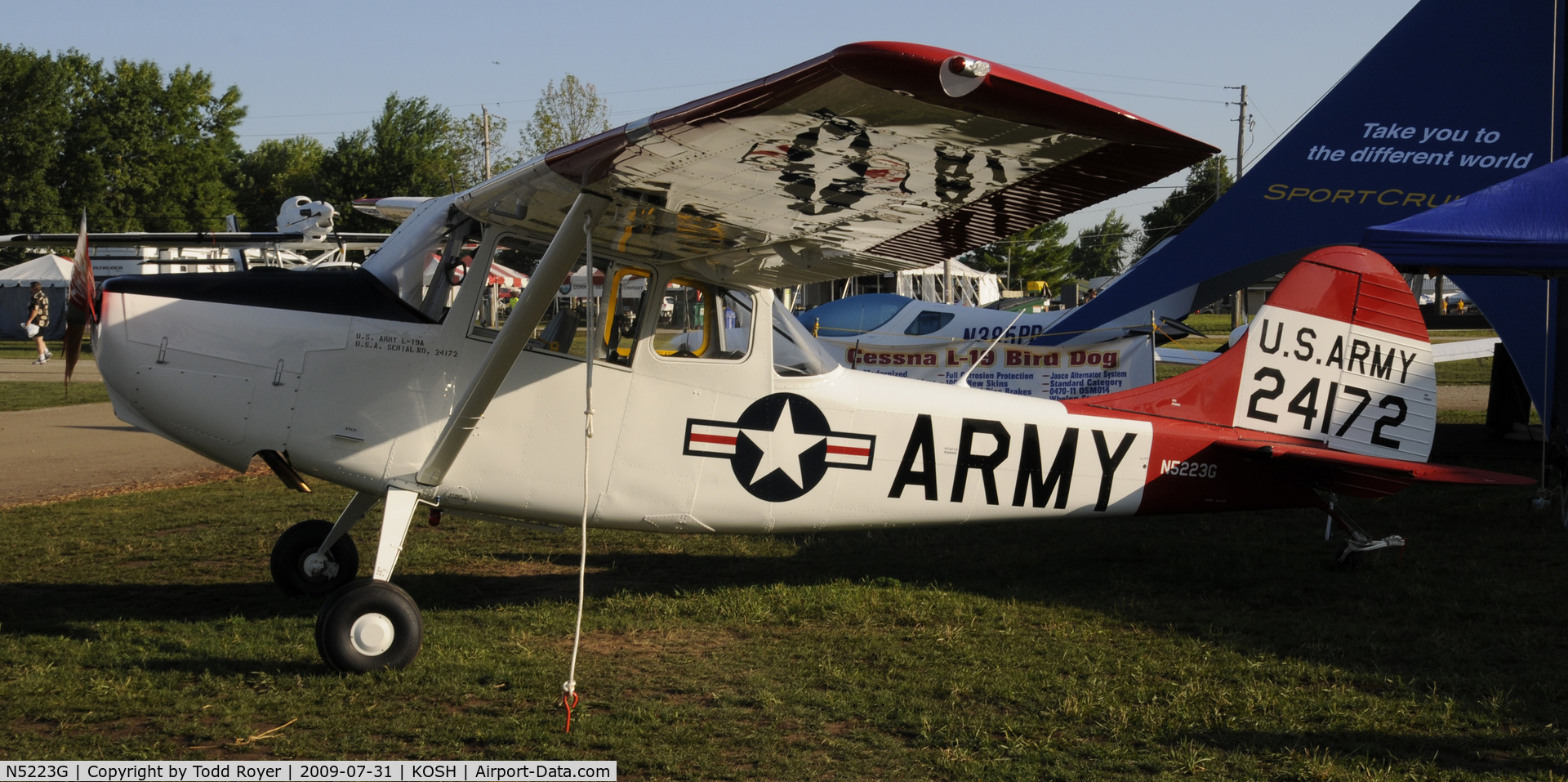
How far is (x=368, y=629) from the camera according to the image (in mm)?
5035

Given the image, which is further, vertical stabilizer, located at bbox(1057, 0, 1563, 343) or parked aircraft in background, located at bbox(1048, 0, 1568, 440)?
vertical stabilizer, located at bbox(1057, 0, 1563, 343)

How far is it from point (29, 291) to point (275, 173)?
5657 centimetres

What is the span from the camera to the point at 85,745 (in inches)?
160

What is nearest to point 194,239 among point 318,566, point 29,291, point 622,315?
point 318,566

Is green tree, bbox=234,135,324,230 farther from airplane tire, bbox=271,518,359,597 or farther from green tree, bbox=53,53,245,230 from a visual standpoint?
airplane tire, bbox=271,518,359,597

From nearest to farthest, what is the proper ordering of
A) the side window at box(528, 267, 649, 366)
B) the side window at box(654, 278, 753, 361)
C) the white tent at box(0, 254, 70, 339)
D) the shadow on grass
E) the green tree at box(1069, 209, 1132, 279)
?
the shadow on grass → the side window at box(528, 267, 649, 366) → the side window at box(654, 278, 753, 361) → the white tent at box(0, 254, 70, 339) → the green tree at box(1069, 209, 1132, 279)

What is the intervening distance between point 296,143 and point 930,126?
105 meters

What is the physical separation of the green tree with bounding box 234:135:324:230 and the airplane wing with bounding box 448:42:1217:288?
76538 mm

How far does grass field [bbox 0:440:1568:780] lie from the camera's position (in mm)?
4191

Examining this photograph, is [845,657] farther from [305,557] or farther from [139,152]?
[139,152]

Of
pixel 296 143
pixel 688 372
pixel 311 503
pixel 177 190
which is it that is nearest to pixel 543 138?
pixel 177 190

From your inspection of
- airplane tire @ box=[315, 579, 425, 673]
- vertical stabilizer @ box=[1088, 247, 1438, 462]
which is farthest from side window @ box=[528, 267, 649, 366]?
vertical stabilizer @ box=[1088, 247, 1438, 462]

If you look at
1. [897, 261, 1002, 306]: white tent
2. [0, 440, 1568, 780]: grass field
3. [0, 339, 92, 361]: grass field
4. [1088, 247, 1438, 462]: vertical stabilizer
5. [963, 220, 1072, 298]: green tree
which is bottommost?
[0, 339, 92, 361]: grass field

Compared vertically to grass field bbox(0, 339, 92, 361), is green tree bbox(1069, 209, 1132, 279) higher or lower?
higher
